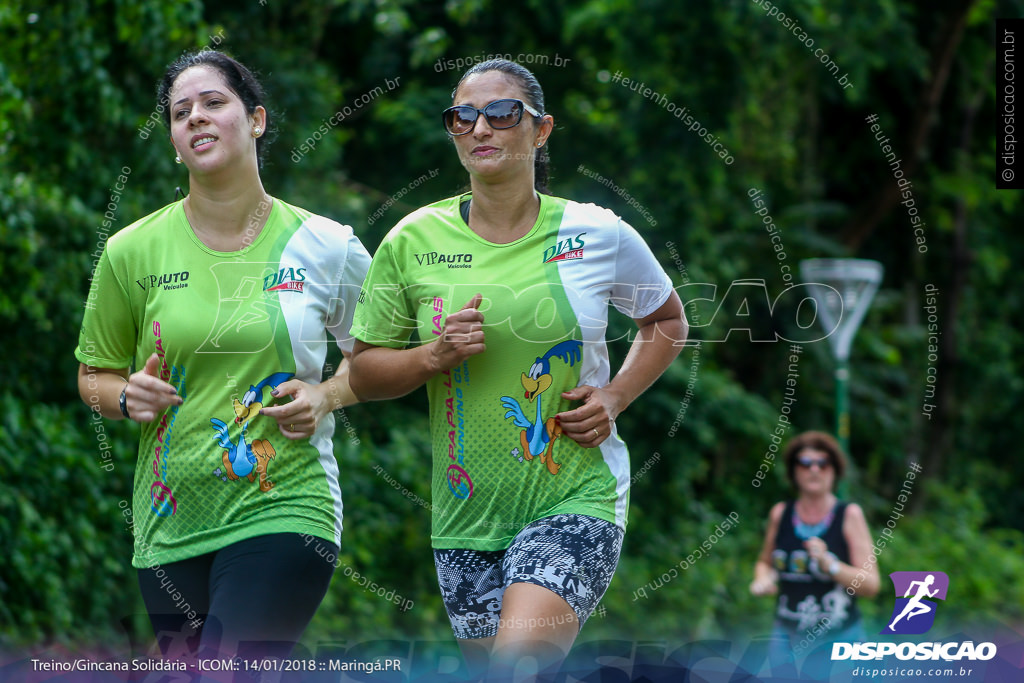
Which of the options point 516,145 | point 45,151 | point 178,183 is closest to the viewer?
point 516,145

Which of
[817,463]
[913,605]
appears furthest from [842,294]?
[913,605]

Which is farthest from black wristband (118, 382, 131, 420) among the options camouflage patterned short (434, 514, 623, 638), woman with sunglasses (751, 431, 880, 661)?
woman with sunglasses (751, 431, 880, 661)

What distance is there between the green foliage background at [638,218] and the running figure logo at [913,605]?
8.78ft

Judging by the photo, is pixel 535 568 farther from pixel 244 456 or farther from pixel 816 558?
pixel 816 558

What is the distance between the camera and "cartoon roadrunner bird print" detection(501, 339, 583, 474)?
9.77 feet

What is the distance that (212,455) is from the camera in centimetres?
294

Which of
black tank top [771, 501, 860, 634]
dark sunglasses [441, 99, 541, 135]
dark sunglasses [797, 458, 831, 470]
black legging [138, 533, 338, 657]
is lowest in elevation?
black tank top [771, 501, 860, 634]

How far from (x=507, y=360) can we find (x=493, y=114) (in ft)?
2.16

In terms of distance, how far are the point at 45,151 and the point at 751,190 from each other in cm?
689

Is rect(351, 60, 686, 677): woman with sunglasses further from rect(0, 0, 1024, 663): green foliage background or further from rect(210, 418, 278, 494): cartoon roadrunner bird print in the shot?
rect(0, 0, 1024, 663): green foliage background

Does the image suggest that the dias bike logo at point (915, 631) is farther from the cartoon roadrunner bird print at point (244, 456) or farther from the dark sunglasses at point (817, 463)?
the cartoon roadrunner bird print at point (244, 456)

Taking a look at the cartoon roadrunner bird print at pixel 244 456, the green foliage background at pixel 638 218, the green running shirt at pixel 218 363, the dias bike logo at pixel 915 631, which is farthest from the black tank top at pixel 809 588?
the cartoon roadrunner bird print at pixel 244 456

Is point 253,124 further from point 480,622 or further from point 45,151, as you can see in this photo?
point 45,151

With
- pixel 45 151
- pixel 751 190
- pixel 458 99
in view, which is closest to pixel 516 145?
pixel 458 99
